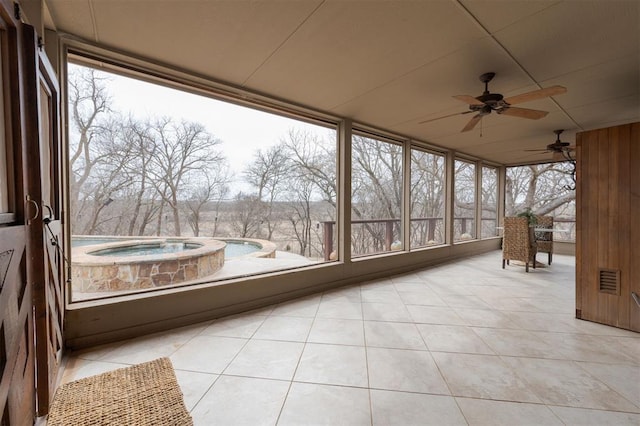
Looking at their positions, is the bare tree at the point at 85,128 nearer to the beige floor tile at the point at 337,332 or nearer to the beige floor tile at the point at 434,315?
the beige floor tile at the point at 337,332

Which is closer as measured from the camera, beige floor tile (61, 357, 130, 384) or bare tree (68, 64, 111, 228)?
beige floor tile (61, 357, 130, 384)

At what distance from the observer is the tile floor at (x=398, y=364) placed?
1.42m

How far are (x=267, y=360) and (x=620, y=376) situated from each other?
246cm

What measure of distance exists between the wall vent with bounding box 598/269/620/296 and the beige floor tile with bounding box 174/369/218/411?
12.1ft

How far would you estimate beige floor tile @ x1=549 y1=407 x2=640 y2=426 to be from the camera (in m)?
1.35

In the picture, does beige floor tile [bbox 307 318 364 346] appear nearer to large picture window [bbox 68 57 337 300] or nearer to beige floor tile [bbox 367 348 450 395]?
beige floor tile [bbox 367 348 450 395]

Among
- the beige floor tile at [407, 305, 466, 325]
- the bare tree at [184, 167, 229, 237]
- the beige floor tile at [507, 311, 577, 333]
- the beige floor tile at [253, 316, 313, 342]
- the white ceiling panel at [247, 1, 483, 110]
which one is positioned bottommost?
the beige floor tile at [507, 311, 577, 333]

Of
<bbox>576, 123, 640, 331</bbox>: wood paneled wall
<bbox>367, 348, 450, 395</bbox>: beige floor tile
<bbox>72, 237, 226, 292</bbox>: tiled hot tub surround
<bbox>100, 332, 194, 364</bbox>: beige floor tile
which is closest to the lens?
<bbox>367, 348, 450, 395</bbox>: beige floor tile

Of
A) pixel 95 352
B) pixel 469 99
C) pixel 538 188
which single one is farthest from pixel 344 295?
pixel 538 188

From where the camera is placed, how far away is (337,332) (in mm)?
2338

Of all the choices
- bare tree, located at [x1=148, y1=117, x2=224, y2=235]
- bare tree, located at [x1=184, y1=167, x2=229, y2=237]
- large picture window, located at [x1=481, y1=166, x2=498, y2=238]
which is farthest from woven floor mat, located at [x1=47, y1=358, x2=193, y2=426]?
large picture window, located at [x1=481, y1=166, x2=498, y2=238]

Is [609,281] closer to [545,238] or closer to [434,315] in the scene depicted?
[434,315]

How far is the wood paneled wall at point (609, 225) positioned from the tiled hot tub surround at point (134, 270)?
15.9 feet

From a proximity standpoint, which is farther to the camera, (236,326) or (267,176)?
(267,176)
